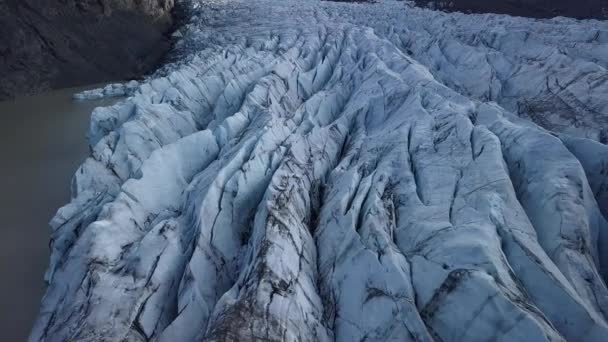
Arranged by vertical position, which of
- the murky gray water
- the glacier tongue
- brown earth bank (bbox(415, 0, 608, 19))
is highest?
brown earth bank (bbox(415, 0, 608, 19))

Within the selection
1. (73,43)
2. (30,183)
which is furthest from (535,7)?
(30,183)

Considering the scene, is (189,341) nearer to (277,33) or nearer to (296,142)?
(296,142)

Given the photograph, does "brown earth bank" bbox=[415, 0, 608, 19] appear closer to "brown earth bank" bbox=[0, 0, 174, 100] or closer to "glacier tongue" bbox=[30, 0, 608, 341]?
"glacier tongue" bbox=[30, 0, 608, 341]

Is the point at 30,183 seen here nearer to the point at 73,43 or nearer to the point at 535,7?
the point at 73,43

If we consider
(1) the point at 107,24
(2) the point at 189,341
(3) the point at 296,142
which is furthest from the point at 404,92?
(1) the point at 107,24

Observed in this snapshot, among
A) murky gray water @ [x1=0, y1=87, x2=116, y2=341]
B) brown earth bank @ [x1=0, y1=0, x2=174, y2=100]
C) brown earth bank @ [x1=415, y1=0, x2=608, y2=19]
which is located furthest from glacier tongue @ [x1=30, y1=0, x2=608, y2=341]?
brown earth bank @ [x1=415, y1=0, x2=608, y2=19]

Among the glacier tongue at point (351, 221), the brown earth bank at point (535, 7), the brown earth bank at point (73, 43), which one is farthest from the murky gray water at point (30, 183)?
the brown earth bank at point (535, 7)

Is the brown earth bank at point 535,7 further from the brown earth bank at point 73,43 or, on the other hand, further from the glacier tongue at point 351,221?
the brown earth bank at point 73,43
